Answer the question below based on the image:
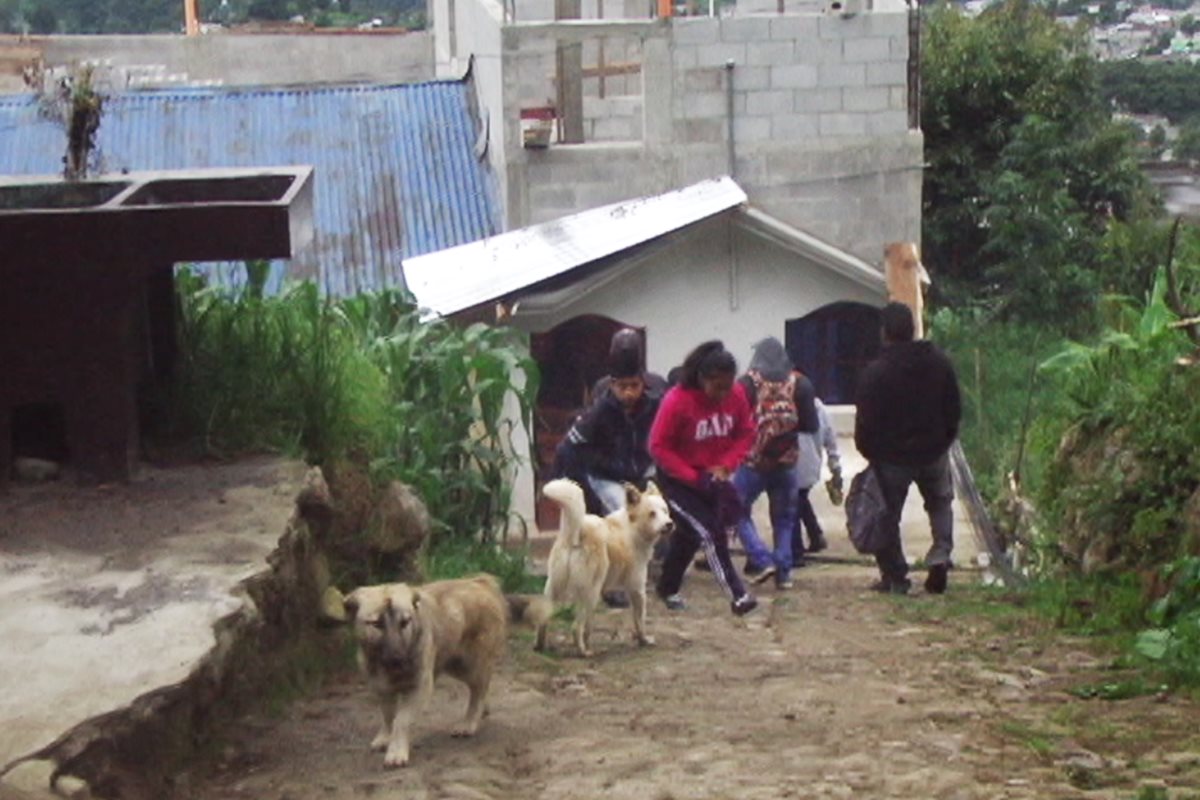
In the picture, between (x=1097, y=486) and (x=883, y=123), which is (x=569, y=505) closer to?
(x=1097, y=486)

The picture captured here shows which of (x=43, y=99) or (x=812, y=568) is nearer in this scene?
(x=43, y=99)

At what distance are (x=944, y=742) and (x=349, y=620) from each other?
6.80 ft

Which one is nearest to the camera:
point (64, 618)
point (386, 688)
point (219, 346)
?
point (64, 618)

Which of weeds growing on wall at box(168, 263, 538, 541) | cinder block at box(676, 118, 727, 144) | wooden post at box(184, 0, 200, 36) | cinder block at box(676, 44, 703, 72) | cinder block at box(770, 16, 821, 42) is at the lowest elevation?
weeds growing on wall at box(168, 263, 538, 541)

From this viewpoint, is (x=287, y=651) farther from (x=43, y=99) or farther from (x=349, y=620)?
(x=43, y=99)

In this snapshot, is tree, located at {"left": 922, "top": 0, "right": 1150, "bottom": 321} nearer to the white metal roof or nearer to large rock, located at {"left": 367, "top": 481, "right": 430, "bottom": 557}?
the white metal roof

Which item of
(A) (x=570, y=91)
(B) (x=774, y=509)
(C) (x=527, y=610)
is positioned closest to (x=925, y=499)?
(B) (x=774, y=509)

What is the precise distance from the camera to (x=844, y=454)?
19.0m

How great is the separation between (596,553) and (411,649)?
274 centimetres

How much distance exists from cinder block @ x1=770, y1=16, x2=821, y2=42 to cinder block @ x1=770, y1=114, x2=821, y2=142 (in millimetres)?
731

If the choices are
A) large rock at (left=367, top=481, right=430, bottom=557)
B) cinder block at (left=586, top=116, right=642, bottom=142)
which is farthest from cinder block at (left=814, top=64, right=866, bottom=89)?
large rock at (left=367, top=481, right=430, bottom=557)

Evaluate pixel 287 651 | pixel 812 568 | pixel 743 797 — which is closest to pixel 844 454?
pixel 812 568

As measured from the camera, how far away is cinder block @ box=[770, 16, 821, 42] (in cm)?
2011

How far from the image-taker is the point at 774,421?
12492 millimetres
